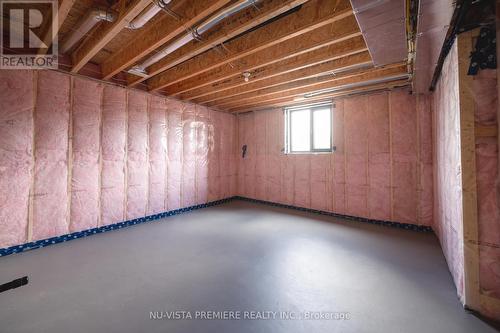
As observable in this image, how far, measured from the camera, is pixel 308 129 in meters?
4.92

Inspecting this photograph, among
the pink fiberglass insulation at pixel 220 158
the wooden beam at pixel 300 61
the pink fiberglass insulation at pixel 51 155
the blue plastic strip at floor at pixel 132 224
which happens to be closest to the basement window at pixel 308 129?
the blue plastic strip at floor at pixel 132 224

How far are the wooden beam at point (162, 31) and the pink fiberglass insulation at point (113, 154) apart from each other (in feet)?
1.81

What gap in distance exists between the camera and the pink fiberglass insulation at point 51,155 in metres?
2.89

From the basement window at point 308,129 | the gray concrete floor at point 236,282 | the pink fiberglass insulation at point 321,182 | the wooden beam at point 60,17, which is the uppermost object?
the wooden beam at point 60,17

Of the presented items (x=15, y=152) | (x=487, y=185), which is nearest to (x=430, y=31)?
(x=487, y=185)

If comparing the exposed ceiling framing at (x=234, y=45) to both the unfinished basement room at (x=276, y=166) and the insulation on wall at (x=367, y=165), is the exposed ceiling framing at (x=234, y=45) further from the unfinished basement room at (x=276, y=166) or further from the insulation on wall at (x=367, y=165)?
the insulation on wall at (x=367, y=165)

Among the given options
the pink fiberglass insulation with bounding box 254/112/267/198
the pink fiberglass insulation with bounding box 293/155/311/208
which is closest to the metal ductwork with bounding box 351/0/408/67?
the pink fiberglass insulation with bounding box 293/155/311/208

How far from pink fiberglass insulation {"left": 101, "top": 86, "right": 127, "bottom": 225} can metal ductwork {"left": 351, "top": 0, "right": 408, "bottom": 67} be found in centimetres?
381

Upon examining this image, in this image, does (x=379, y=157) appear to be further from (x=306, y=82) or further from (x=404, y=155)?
(x=306, y=82)

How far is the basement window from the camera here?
4613 mm

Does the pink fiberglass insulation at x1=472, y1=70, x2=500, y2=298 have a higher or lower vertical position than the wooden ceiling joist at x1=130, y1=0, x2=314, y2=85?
lower

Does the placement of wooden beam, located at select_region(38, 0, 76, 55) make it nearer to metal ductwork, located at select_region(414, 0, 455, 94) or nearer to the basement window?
metal ductwork, located at select_region(414, 0, 455, 94)

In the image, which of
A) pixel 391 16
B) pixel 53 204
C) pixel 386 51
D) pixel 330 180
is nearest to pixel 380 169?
pixel 330 180

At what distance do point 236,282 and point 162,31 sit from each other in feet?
9.07
